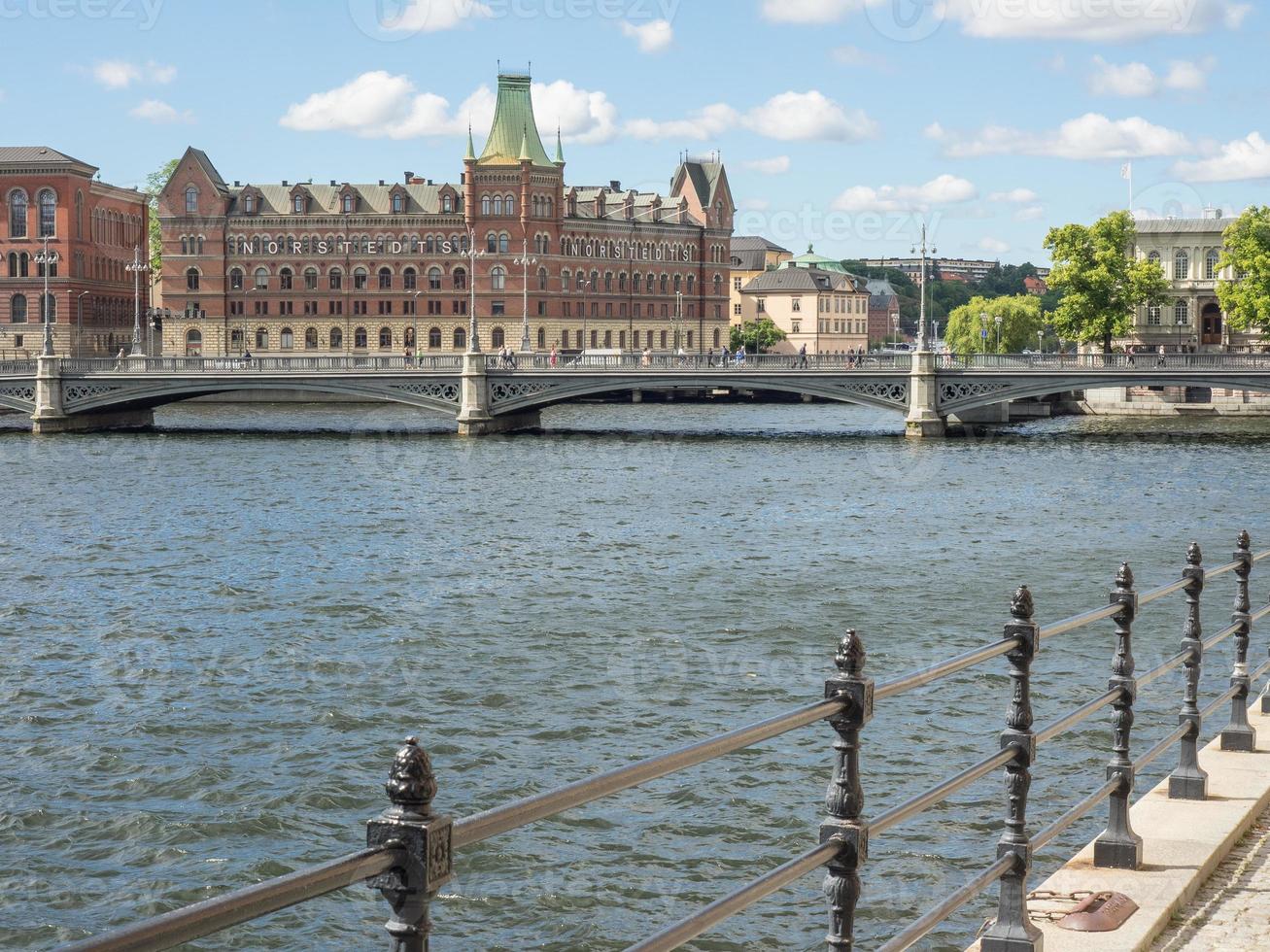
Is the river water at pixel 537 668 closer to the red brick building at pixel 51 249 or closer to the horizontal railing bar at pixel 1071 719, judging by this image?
the horizontal railing bar at pixel 1071 719

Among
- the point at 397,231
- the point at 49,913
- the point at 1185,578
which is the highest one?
the point at 397,231

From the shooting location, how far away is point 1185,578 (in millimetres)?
8094

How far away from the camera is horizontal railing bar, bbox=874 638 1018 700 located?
4742mm

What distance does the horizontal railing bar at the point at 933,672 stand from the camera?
4.74m

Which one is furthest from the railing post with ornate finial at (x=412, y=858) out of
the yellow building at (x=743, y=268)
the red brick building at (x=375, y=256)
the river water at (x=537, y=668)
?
the yellow building at (x=743, y=268)

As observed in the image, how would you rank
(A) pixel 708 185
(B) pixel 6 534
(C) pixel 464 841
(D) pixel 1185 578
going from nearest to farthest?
(C) pixel 464 841, (D) pixel 1185 578, (B) pixel 6 534, (A) pixel 708 185

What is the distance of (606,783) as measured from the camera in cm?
350

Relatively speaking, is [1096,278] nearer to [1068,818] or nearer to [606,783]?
[1068,818]

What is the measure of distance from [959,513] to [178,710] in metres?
25.9

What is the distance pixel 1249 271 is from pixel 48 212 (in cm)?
7707

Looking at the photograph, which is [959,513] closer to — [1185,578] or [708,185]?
[1185,578]

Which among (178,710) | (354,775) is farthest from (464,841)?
(178,710)

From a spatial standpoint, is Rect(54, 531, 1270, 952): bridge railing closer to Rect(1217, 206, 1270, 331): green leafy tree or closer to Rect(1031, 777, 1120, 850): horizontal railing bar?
Rect(1031, 777, 1120, 850): horizontal railing bar

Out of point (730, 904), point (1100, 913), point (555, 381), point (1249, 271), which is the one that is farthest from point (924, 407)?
point (730, 904)
